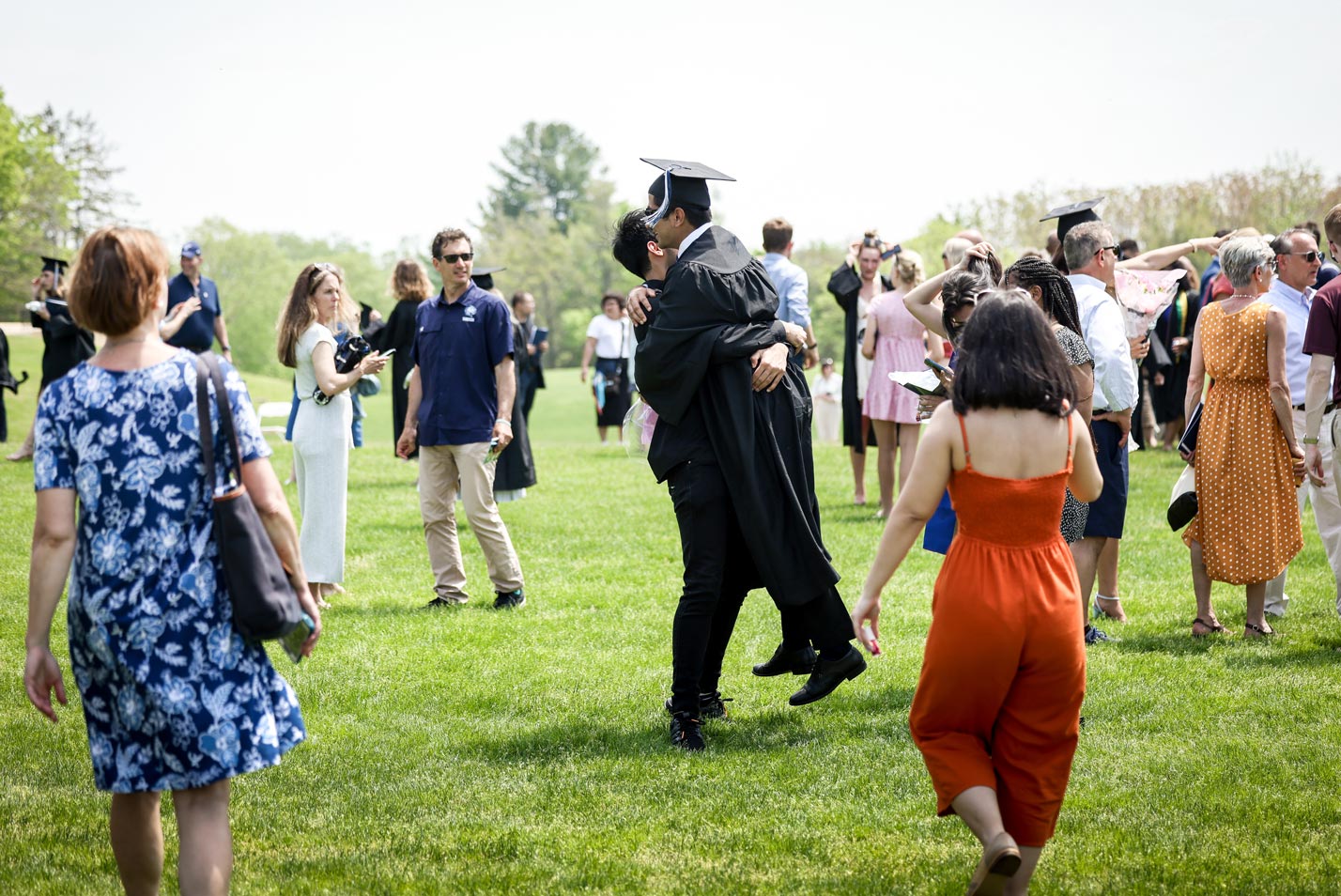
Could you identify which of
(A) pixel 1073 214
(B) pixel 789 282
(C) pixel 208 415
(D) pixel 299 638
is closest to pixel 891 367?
(B) pixel 789 282

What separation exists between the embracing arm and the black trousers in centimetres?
267

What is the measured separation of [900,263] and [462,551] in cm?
444

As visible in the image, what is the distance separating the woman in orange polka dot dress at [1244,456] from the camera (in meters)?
6.94

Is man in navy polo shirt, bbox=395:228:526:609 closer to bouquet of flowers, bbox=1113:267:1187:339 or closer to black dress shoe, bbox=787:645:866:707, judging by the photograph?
black dress shoe, bbox=787:645:866:707

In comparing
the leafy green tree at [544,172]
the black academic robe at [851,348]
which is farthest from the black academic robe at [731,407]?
the leafy green tree at [544,172]

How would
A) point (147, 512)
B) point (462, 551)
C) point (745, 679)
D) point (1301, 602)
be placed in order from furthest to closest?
point (462, 551) < point (1301, 602) < point (745, 679) < point (147, 512)

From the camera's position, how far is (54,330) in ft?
52.0

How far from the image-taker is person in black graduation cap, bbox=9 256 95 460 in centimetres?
1578

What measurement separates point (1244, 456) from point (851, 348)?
570 centimetres

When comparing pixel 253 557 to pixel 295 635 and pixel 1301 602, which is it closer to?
pixel 295 635

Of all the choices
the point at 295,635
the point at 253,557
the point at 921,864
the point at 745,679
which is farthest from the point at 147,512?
the point at 745,679

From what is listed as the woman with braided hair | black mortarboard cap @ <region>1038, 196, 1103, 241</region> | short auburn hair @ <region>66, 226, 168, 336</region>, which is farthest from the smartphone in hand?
black mortarboard cap @ <region>1038, 196, 1103, 241</region>

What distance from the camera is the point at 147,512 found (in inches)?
129

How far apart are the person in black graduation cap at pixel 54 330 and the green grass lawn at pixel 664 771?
26.6 feet
